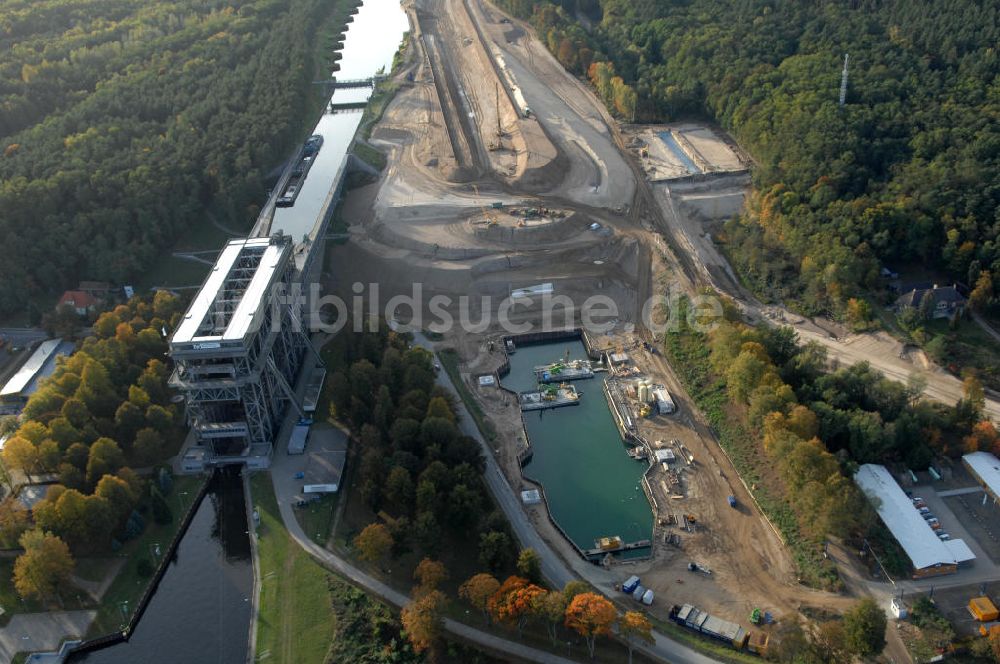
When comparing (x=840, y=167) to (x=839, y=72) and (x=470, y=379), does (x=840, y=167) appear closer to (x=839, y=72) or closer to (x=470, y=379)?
(x=839, y=72)

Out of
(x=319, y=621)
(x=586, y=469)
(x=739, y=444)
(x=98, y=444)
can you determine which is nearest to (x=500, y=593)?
(x=319, y=621)

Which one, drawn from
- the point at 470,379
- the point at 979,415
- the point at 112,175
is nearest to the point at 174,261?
the point at 112,175

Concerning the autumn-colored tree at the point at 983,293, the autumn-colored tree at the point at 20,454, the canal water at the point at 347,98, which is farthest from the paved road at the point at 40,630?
the autumn-colored tree at the point at 983,293

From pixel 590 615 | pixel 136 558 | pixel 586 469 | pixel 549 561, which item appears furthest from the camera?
pixel 586 469

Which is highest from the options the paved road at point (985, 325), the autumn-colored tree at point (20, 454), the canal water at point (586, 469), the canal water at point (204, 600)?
the autumn-colored tree at point (20, 454)

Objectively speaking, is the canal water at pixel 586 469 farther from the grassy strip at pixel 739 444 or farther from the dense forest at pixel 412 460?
the grassy strip at pixel 739 444

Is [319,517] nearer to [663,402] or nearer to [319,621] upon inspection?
[319,621]
